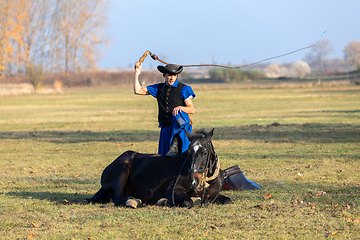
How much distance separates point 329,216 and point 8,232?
4193mm

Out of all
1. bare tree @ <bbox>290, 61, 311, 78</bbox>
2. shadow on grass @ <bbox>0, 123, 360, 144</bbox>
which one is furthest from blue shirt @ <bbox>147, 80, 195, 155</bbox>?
bare tree @ <bbox>290, 61, 311, 78</bbox>

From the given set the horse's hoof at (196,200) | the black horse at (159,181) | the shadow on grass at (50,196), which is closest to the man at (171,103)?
the black horse at (159,181)

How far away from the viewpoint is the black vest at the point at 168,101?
795cm

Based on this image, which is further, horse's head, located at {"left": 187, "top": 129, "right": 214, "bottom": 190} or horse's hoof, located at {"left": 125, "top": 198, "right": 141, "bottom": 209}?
horse's hoof, located at {"left": 125, "top": 198, "right": 141, "bottom": 209}

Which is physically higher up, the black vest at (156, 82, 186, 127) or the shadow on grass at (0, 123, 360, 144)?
the black vest at (156, 82, 186, 127)

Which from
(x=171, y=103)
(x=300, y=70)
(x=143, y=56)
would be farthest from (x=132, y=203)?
(x=300, y=70)

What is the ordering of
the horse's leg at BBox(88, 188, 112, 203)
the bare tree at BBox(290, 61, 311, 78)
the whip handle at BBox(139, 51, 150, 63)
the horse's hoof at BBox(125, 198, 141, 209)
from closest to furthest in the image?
the horse's hoof at BBox(125, 198, 141, 209), the horse's leg at BBox(88, 188, 112, 203), the whip handle at BBox(139, 51, 150, 63), the bare tree at BBox(290, 61, 311, 78)

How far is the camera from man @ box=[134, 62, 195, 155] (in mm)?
7770

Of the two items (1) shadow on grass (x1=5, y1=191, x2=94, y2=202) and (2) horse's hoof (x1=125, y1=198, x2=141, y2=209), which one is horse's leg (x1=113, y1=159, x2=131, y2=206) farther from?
(1) shadow on grass (x1=5, y1=191, x2=94, y2=202)

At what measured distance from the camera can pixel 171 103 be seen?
26.0 ft

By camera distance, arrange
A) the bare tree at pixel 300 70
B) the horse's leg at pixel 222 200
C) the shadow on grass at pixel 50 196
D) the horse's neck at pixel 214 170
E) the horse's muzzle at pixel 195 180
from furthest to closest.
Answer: the bare tree at pixel 300 70 < the shadow on grass at pixel 50 196 < the horse's leg at pixel 222 200 < the horse's neck at pixel 214 170 < the horse's muzzle at pixel 195 180

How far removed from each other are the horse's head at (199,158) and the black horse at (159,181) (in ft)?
0.04

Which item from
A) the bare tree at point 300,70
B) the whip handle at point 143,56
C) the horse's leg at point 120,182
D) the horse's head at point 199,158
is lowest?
the horse's leg at point 120,182

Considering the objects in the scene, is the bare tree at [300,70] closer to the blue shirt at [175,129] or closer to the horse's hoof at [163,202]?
the blue shirt at [175,129]
